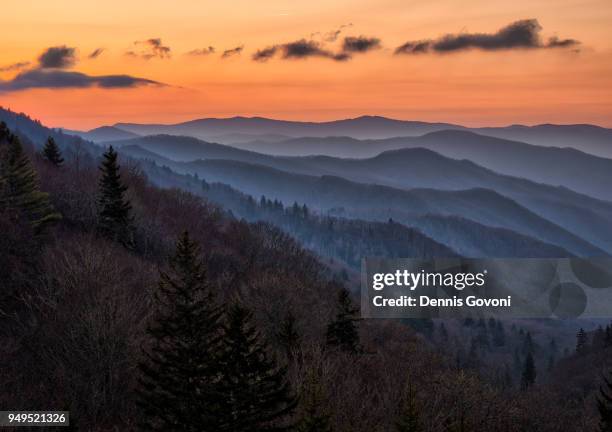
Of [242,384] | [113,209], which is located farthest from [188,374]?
[113,209]

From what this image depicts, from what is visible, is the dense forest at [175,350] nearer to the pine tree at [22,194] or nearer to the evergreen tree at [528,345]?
the pine tree at [22,194]

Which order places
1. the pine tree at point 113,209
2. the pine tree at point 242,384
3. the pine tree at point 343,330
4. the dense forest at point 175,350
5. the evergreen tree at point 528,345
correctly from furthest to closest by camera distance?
the evergreen tree at point 528,345 < the pine tree at point 113,209 < the pine tree at point 343,330 < the dense forest at point 175,350 < the pine tree at point 242,384

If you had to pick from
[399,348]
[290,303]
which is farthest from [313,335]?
[399,348]

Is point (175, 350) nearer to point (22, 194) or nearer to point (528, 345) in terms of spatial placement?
point (22, 194)

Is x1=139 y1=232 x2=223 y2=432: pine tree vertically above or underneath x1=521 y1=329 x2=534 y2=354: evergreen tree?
A: above

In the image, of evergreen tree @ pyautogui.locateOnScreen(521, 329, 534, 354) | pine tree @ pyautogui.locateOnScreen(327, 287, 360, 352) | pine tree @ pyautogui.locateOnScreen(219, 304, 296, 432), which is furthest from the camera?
evergreen tree @ pyautogui.locateOnScreen(521, 329, 534, 354)

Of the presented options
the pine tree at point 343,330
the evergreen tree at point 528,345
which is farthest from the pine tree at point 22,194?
the evergreen tree at point 528,345

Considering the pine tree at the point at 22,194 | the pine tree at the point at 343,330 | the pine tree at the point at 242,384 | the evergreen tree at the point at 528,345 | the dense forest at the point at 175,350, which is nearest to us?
the pine tree at the point at 242,384

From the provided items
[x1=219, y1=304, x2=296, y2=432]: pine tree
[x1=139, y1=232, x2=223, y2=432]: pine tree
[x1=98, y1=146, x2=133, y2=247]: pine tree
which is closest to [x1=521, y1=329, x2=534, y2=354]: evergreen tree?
[x1=98, y1=146, x2=133, y2=247]: pine tree

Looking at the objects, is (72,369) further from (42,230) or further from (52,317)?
(42,230)

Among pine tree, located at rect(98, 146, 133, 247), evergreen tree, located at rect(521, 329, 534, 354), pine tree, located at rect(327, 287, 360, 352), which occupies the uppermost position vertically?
pine tree, located at rect(98, 146, 133, 247)

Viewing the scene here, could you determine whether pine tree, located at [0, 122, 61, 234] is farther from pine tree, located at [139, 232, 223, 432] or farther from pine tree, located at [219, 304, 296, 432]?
pine tree, located at [219, 304, 296, 432]
